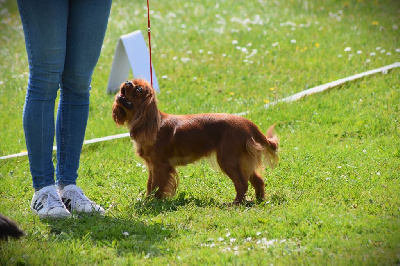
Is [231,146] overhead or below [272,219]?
overhead

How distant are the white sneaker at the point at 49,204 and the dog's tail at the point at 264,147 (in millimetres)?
1429

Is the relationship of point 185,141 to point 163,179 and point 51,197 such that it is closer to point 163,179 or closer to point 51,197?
point 163,179

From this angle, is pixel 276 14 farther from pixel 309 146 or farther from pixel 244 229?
pixel 244 229

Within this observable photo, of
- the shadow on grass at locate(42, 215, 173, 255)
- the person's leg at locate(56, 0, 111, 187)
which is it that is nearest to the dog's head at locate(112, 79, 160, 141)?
the person's leg at locate(56, 0, 111, 187)

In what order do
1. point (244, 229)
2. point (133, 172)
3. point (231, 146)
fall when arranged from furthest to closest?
point (133, 172)
point (231, 146)
point (244, 229)

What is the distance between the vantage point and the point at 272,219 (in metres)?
3.79

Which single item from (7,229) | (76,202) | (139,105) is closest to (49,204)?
(76,202)

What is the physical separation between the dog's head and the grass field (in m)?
0.60

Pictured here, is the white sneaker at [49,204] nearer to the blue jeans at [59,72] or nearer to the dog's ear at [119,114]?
the blue jeans at [59,72]

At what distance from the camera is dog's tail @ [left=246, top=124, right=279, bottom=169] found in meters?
4.25

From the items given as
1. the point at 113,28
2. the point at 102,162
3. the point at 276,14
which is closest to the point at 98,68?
the point at 113,28

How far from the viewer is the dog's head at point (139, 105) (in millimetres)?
4258

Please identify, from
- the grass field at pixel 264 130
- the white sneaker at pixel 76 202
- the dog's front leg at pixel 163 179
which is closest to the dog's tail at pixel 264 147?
the grass field at pixel 264 130

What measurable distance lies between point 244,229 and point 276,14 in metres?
7.54
